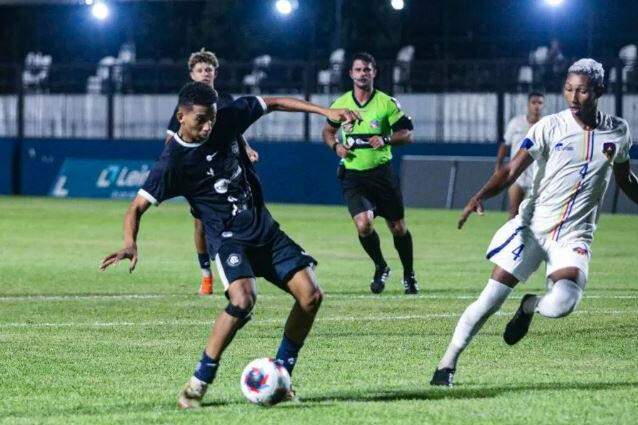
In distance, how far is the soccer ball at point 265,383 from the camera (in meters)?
8.36

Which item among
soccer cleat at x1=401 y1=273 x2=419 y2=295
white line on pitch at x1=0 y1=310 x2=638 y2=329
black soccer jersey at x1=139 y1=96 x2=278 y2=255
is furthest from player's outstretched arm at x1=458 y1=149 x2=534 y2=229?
soccer cleat at x1=401 y1=273 x2=419 y2=295

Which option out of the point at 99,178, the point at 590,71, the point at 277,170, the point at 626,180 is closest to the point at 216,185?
the point at 590,71

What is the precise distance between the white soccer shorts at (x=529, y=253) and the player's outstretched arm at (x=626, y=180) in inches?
22.4

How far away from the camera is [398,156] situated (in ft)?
113

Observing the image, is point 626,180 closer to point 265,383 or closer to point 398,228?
point 265,383

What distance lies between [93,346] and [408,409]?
3477mm

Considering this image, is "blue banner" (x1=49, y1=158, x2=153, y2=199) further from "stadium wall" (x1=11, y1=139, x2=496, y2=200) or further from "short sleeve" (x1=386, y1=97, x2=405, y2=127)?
"short sleeve" (x1=386, y1=97, x2=405, y2=127)

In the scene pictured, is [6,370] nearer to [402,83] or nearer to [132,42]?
[402,83]

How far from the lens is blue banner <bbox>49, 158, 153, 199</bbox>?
123 ft

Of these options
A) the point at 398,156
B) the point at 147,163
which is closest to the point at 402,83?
the point at 398,156

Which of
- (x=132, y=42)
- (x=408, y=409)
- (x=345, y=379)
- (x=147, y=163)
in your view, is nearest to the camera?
(x=408, y=409)

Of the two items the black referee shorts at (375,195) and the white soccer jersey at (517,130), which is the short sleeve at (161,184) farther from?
the white soccer jersey at (517,130)

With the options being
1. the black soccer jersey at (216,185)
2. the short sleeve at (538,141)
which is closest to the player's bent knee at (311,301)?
the black soccer jersey at (216,185)

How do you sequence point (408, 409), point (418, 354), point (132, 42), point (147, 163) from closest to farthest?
point (408, 409)
point (418, 354)
point (147, 163)
point (132, 42)
